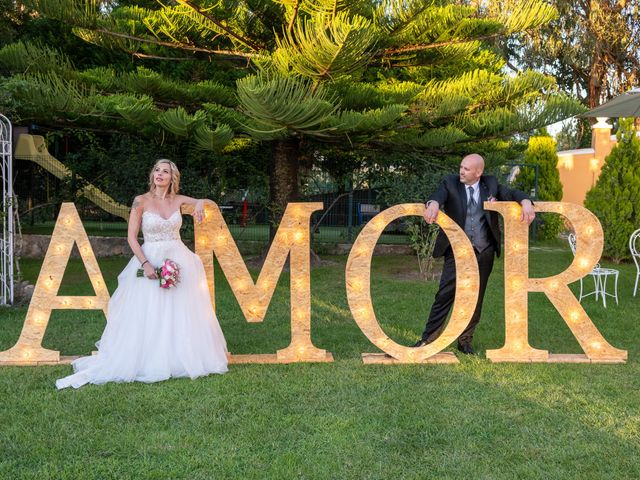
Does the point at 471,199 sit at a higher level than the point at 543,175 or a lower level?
lower

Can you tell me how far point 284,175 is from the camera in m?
10.0

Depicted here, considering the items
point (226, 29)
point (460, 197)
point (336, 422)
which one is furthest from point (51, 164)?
point (336, 422)

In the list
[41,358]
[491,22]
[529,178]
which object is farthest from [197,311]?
[529,178]

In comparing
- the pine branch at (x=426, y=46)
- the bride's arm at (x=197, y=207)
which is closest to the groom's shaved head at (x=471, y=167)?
the bride's arm at (x=197, y=207)

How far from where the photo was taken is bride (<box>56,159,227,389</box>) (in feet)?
14.1

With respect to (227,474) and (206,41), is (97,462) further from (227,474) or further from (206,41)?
(206,41)

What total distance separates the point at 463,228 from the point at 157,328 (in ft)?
8.16

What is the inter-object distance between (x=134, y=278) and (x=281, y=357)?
125 cm

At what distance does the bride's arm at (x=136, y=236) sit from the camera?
4375 mm

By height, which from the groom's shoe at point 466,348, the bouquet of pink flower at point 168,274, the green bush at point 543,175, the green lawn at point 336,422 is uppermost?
the green bush at point 543,175

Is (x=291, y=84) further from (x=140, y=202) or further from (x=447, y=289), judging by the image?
(x=447, y=289)

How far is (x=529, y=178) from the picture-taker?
1493 centimetres

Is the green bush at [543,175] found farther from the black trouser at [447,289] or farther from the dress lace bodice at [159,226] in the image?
the dress lace bodice at [159,226]

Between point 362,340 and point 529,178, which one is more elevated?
point 529,178
